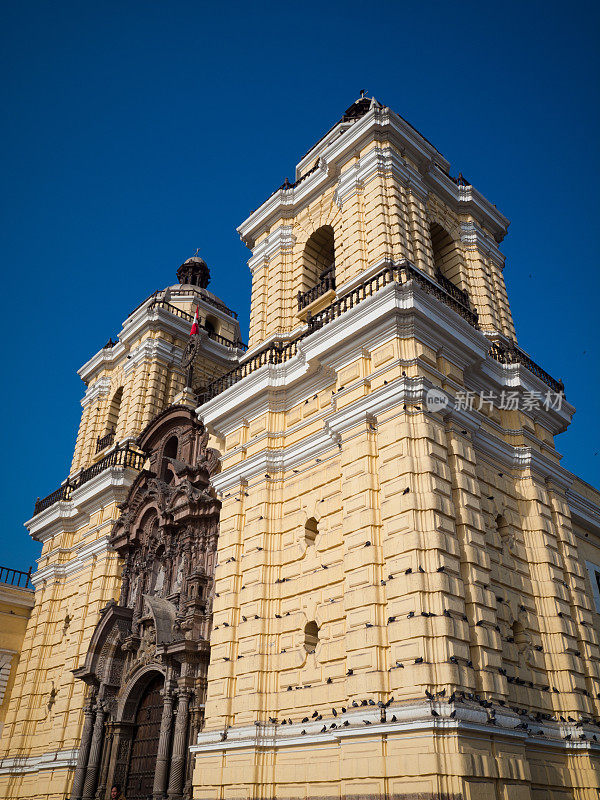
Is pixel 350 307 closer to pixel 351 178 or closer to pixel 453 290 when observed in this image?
pixel 453 290

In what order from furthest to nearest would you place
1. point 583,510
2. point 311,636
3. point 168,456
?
point 168,456, point 583,510, point 311,636

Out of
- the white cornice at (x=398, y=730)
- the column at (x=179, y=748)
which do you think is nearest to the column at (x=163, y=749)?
the column at (x=179, y=748)

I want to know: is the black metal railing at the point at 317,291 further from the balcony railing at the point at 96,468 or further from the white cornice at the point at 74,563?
the white cornice at the point at 74,563

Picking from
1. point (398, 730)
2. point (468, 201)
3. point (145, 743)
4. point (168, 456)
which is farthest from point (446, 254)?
point (145, 743)

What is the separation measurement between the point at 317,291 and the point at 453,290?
3.78 meters

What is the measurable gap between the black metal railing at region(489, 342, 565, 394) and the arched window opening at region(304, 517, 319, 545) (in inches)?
250

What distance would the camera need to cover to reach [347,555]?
1313 centimetres

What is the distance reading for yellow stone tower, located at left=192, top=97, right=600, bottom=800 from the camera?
11266 millimetres

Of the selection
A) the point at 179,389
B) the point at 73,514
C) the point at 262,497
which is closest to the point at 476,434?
the point at 262,497

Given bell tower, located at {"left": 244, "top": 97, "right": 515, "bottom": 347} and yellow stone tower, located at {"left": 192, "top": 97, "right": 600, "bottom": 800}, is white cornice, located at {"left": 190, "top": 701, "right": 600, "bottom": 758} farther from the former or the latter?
bell tower, located at {"left": 244, "top": 97, "right": 515, "bottom": 347}

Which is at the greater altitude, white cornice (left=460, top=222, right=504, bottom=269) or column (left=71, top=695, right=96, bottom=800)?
white cornice (left=460, top=222, right=504, bottom=269)

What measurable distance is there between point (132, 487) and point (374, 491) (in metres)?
11.9

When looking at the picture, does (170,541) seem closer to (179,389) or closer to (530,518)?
(179,389)

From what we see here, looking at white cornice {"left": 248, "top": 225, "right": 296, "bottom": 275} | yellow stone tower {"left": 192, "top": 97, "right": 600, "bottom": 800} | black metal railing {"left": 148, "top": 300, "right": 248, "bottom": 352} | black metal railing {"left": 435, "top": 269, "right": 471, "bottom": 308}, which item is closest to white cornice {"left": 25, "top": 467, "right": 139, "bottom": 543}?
yellow stone tower {"left": 192, "top": 97, "right": 600, "bottom": 800}
